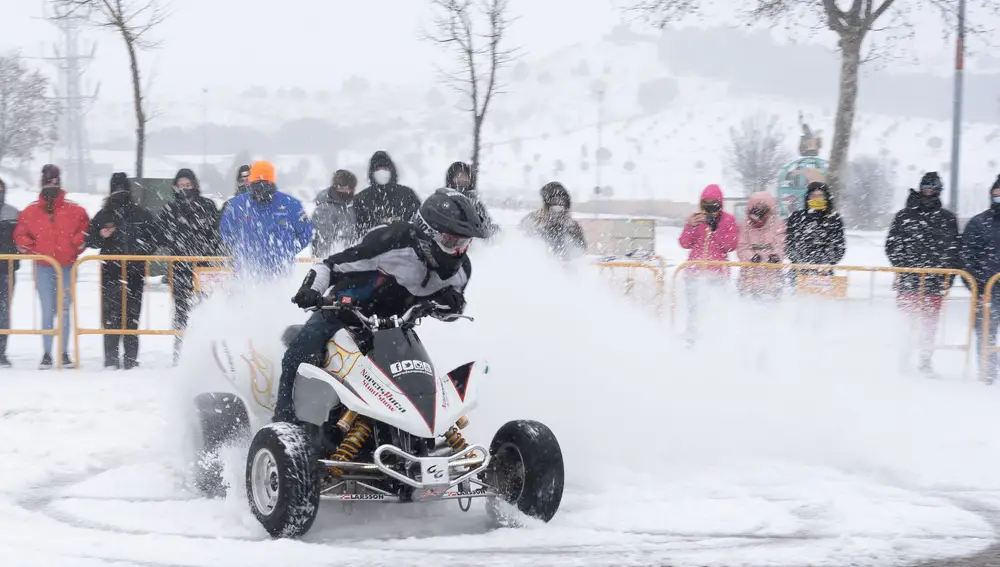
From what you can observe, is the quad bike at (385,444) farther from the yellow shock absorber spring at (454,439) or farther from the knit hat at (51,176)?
the knit hat at (51,176)

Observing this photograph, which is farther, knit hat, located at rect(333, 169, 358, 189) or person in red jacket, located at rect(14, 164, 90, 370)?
knit hat, located at rect(333, 169, 358, 189)

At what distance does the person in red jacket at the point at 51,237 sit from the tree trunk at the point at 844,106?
13.7m

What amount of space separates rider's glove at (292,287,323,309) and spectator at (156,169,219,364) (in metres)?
6.27

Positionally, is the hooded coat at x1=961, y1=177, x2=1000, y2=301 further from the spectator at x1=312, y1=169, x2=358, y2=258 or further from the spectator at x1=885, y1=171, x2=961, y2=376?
the spectator at x1=312, y1=169, x2=358, y2=258

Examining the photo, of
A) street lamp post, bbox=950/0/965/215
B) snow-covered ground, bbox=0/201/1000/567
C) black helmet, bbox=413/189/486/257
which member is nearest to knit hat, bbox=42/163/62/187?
snow-covered ground, bbox=0/201/1000/567

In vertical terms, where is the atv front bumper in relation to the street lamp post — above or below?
below

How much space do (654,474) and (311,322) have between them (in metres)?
2.74

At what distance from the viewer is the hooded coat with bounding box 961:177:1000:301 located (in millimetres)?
12906

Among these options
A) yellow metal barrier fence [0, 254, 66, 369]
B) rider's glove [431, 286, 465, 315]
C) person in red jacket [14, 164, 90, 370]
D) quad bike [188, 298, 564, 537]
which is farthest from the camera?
person in red jacket [14, 164, 90, 370]

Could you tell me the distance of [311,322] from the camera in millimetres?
6969

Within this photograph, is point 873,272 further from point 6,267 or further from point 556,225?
point 6,267

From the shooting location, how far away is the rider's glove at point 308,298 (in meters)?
6.42

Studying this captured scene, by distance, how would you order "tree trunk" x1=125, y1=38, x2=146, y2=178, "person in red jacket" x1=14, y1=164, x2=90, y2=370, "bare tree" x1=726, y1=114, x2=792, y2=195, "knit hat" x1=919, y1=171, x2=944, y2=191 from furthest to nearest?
"bare tree" x1=726, y1=114, x2=792, y2=195 → "tree trunk" x1=125, y1=38, x2=146, y2=178 → "knit hat" x1=919, y1=171, x2=944, y2=191 → "person in red jacket" x1=14, y1=164, x2=90, y2=370

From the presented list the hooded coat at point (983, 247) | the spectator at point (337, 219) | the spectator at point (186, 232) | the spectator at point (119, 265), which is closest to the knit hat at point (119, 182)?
the spectator at point (119, 265)
